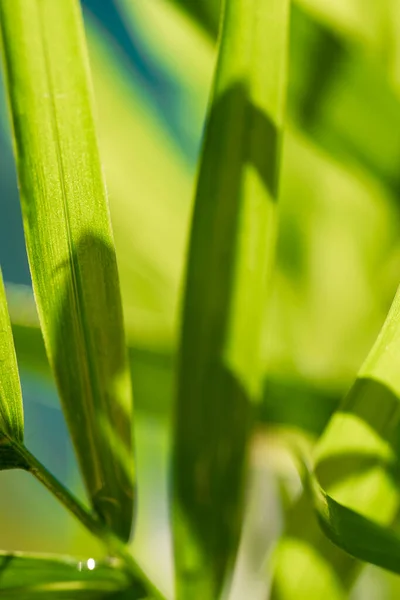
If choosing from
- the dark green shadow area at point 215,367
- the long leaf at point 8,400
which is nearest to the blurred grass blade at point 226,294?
the dark green shadow area at point 215,367

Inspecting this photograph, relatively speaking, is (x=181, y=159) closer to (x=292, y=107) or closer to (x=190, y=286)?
(x=292, y=107)

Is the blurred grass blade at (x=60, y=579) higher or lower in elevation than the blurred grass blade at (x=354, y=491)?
lower

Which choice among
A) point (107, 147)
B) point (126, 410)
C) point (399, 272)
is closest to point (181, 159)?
point (107, 147)

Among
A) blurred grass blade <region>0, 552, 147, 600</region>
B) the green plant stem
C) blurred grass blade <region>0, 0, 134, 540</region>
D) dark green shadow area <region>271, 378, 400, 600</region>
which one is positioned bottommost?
blurred grass blade <region>0, 552, 147, 600</region>

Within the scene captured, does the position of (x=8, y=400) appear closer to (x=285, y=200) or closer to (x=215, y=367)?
(x=215, y=367)

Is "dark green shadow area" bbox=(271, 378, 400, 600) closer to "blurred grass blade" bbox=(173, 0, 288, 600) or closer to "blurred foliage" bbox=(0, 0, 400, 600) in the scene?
"blurred grass blade" bbox=(173, 0, 288, 600)

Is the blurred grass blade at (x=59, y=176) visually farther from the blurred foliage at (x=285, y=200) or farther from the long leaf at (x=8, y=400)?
the blurred foliage at (x=285, y=200)

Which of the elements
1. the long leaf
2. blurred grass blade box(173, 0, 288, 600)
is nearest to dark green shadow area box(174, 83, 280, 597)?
blurred grass blade box(173, 0, 288, 600)
